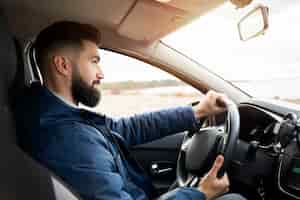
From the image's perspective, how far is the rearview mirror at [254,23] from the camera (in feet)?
5.90

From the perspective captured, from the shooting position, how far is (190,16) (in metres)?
2.03

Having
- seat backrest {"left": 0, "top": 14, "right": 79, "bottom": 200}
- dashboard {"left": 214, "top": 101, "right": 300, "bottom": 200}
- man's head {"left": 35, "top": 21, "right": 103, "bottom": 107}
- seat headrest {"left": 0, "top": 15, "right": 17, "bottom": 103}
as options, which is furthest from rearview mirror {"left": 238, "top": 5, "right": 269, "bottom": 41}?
seat backrest {"left": 0, "top": 14, "right": 79, "bottom": 200}

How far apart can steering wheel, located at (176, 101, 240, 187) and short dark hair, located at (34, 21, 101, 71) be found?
21.9 inches

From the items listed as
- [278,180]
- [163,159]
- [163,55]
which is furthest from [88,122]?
[163,159]

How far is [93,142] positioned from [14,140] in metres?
0.25

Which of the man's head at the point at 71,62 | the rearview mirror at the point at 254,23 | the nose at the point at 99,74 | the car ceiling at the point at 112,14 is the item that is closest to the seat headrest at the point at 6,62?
the man's head at the point at 71,62

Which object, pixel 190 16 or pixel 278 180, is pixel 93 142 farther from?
pixel 190 16

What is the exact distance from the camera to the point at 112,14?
2.09 m

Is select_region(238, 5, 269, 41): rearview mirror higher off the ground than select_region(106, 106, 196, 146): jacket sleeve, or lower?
higher

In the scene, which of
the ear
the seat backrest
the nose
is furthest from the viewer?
the nose

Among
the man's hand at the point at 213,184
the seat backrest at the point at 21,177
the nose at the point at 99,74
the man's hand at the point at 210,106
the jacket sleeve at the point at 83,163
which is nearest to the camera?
the seat backrest at the point at 21,177

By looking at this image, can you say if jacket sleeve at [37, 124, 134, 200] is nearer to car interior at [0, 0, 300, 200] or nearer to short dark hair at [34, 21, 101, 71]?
car interior at [0, 0, 300, 200]

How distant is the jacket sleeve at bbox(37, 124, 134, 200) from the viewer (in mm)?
1283

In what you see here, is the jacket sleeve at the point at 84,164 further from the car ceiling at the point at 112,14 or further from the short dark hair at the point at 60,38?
the car ceiling at the point at 112,14
